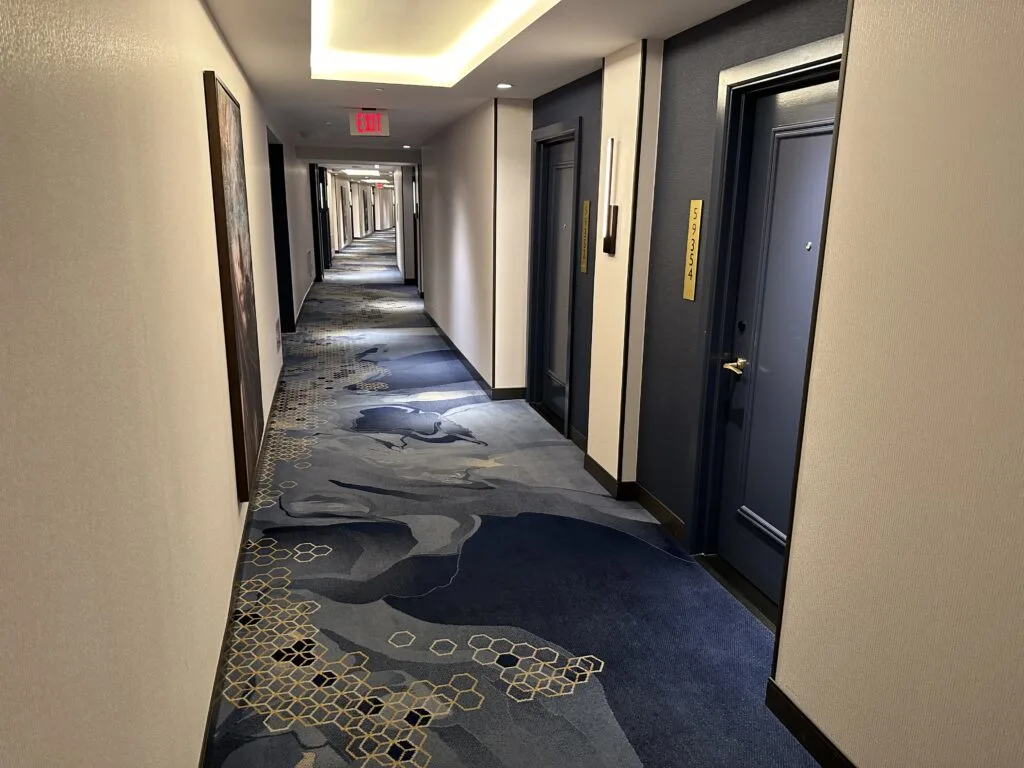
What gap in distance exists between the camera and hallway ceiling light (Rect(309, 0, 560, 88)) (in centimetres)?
410

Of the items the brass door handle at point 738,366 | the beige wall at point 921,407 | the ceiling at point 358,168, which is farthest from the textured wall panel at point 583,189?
the ceiling at point 358,168

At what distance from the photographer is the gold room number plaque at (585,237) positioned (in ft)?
16.1

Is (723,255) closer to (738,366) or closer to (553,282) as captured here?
(738,366)

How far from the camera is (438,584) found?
3.36 meters

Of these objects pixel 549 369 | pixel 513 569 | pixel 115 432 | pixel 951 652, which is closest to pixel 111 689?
pixel 115 432

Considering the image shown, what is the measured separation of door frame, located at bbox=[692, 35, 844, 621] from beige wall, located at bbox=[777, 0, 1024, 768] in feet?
2.81

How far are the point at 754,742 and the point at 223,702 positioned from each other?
1.79m

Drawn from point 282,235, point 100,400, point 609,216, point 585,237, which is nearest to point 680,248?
point 609,216

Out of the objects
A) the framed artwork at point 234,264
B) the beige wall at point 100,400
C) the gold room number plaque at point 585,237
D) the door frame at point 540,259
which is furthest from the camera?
the door frame at point 540,259

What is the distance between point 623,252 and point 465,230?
11.4 feet

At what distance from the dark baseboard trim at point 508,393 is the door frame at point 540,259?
5.6 inches

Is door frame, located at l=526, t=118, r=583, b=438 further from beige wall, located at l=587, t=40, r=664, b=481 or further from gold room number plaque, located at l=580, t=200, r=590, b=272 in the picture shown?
beige wall, located at l=587, t=40, r=664, b=481

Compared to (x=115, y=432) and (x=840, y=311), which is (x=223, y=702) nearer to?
(x=115, y=432)

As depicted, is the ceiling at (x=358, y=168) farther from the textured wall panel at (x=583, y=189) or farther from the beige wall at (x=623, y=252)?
the beige wall at (x=623, y=252)
